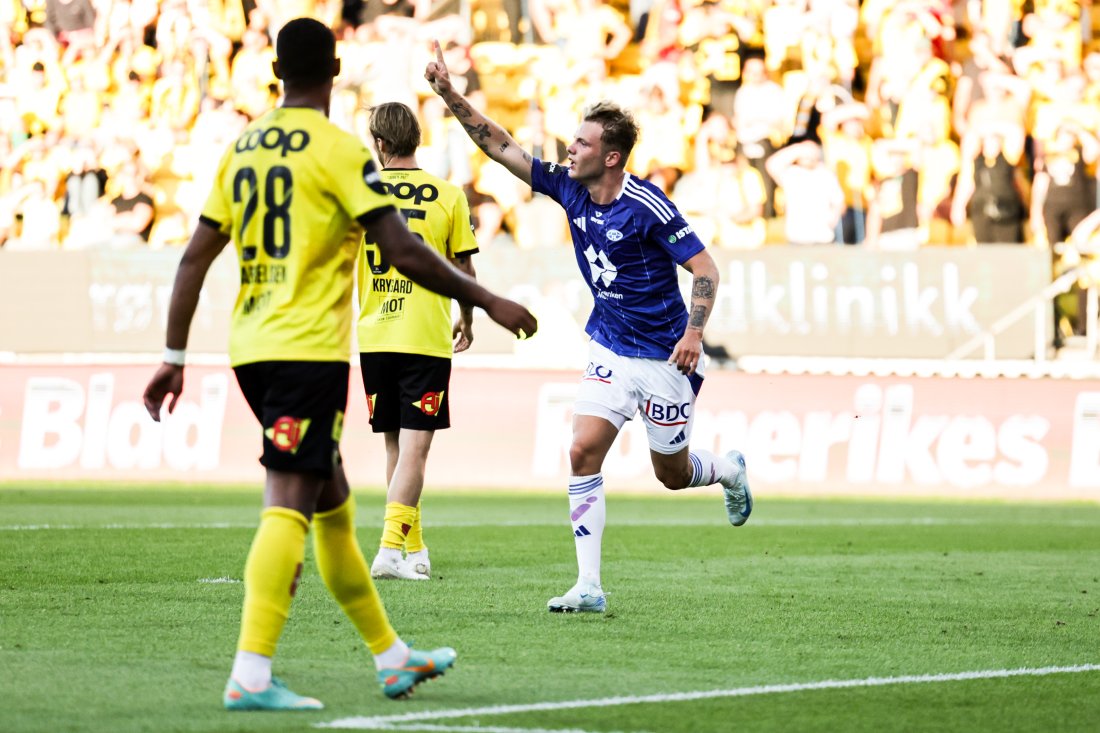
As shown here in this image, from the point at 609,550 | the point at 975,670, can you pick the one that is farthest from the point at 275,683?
the point at 609,550

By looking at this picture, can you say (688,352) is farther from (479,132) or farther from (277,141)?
(277,141)

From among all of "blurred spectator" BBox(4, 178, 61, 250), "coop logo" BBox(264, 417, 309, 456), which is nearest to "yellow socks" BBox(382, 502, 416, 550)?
"coop logo" BBox(264, 417, 309, 456)

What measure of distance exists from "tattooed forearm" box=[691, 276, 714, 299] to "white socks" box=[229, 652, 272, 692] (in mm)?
3454

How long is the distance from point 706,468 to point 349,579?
4.03 meters

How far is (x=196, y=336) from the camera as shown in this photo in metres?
19.9

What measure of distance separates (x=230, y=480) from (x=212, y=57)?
24.4 feet

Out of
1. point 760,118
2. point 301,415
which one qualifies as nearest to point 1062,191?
point 760,118

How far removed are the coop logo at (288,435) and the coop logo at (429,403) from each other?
417 centimetres

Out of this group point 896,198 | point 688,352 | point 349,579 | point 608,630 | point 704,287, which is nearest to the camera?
point 349,579

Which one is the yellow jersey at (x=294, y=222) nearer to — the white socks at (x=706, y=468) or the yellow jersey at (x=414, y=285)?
the white socks at (x=706, y=468)

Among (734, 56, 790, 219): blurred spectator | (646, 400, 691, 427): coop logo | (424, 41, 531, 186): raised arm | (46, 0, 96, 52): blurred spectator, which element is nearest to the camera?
(646, 400, 691, 427): coop logo

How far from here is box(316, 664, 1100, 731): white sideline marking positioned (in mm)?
5145

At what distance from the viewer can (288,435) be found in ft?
17.5

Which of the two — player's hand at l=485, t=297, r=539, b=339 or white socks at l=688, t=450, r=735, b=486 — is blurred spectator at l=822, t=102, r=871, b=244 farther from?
player's hand at l=485, t=297, r=539, b=339
